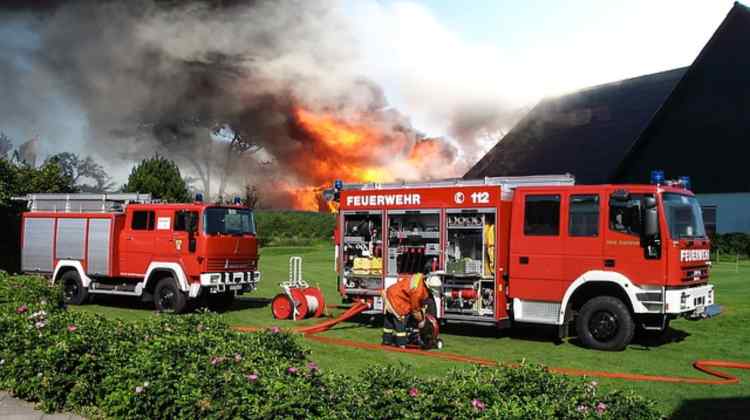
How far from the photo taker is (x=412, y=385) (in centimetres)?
603

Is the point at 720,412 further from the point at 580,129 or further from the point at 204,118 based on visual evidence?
the point at 580,129

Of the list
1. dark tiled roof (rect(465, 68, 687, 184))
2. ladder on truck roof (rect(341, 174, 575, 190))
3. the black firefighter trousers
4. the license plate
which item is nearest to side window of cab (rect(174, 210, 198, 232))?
the license plate

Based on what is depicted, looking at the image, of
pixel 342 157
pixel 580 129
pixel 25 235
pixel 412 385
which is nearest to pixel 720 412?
pixel 412 385

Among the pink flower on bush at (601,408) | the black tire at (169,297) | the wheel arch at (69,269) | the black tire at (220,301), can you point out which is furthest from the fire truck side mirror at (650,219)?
the wheel arch at (69,269)

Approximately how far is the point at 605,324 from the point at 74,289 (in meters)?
14.5

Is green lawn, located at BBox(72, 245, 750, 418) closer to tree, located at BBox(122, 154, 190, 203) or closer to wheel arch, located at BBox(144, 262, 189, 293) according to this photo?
wheel arch, located at BBox(144, 262, 189, 293)

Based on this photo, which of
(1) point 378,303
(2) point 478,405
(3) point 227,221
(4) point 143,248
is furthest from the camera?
(4) point 143,248

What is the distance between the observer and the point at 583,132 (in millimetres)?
50188

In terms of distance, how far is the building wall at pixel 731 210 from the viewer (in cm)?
3959

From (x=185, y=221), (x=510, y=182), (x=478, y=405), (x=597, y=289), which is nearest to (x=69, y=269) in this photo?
(x=185, y=221)

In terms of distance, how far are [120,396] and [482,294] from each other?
854 cm

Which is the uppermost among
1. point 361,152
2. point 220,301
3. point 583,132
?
point 583,132

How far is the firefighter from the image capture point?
12.4m

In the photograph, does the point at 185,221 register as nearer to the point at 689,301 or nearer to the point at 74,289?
the point at 74,289
